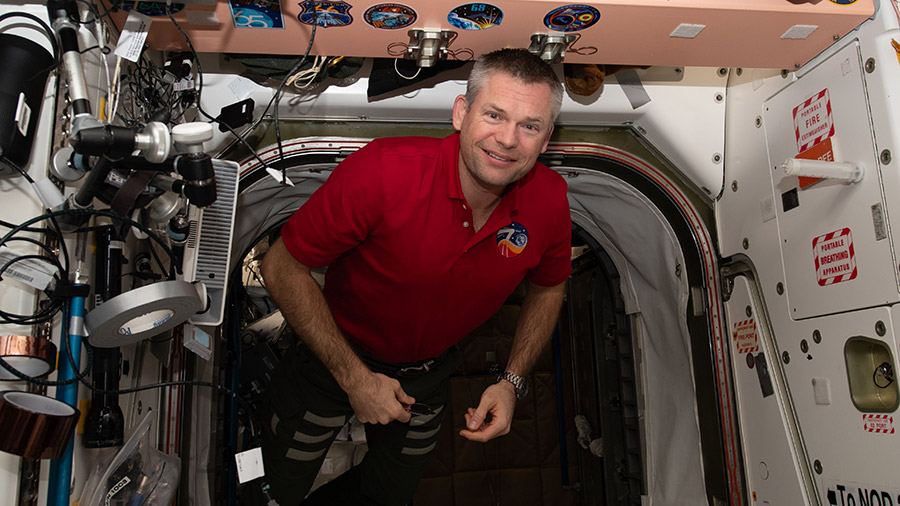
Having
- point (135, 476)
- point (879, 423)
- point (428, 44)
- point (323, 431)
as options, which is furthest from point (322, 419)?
point (879, 423)

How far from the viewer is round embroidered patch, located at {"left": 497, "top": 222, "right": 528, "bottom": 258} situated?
235 cm

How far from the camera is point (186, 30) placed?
2.01 metres

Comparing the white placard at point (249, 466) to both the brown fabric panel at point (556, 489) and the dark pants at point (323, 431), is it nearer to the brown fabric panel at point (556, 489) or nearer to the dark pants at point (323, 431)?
the dark pants at point (323, 431)

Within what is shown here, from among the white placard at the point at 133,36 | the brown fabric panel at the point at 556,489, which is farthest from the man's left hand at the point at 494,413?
the brown fabric panel at the point at 556,489

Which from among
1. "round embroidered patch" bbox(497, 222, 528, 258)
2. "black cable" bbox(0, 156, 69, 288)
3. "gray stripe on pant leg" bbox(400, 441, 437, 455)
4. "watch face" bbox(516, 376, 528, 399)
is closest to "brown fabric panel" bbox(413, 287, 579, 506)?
"gray stripe on pant leg" bbox(400, 441, 437, 455)

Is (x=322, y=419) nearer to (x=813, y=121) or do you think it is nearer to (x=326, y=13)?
(x=326, y=13)

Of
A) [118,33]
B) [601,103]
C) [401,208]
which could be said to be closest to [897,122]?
[601,103]

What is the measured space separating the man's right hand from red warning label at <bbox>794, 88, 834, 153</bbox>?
1713 mm

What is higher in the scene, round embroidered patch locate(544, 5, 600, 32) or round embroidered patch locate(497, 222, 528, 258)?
round embroidered patch locate(544, 5, 600, 32)

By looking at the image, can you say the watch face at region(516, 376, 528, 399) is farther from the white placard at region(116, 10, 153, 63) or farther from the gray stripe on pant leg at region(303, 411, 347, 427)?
the white placard at region(116, 10, 153, 63)

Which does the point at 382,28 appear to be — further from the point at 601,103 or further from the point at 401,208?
the point at 601,103

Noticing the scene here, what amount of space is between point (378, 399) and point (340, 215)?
717 millimetres

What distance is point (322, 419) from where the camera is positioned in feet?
9.29

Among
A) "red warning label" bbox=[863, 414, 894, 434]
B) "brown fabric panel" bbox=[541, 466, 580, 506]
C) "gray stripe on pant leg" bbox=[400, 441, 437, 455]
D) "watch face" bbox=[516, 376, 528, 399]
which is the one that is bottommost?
A: "brown fabric panel" bbox=[541, 466, 580, 506]
